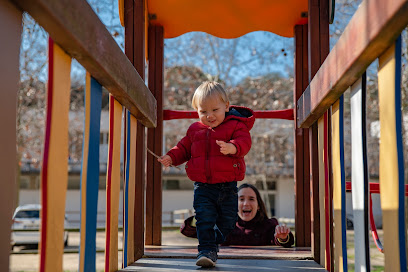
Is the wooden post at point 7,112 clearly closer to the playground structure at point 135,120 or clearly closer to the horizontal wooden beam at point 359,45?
the playground structure at point 135,120

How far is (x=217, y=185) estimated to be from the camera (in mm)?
2732

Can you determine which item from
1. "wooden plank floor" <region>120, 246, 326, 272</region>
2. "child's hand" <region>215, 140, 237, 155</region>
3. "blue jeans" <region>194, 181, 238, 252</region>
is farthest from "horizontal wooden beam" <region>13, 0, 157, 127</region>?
"wooden plank floor" <region>120, 246, 326, 272</region>

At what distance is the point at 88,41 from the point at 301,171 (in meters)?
2.45

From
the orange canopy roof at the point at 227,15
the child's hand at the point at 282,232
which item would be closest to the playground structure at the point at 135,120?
the orange canopy roof at the point at 227,15

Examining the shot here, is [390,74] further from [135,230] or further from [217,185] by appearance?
[135,230]

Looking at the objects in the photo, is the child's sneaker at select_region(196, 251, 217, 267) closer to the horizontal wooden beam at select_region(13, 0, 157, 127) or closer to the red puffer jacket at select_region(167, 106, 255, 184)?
the red puffer jacket at select_region(167, 106, 255, 184)

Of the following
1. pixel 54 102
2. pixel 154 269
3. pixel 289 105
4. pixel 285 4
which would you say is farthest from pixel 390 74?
pixel 289 105

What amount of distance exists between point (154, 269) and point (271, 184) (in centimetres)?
2343

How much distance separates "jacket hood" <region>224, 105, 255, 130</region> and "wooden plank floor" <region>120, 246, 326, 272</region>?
2.41 ft

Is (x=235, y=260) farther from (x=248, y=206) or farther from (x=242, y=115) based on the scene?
(x=248, y=206)

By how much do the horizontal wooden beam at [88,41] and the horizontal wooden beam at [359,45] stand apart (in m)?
0.75

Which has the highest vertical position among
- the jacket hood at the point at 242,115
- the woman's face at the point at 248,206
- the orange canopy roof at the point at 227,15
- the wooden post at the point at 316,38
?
the orange canopy roof at the point at 227,15

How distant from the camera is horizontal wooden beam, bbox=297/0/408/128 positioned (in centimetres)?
115

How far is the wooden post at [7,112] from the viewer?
3.86 ft
